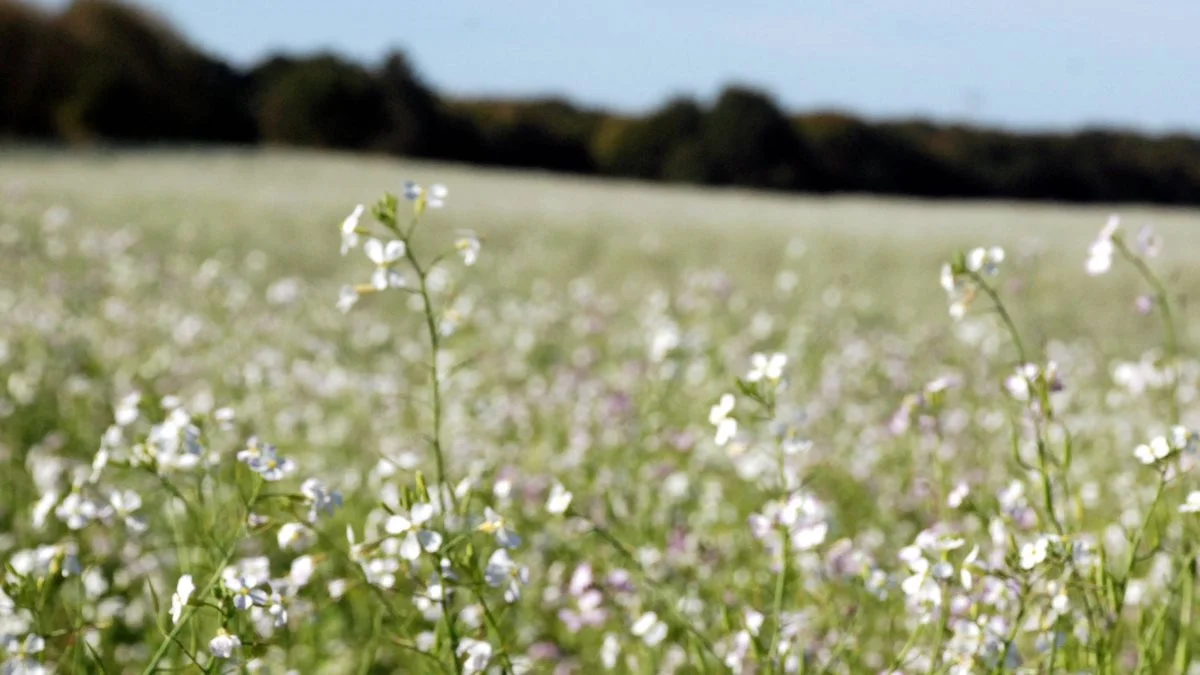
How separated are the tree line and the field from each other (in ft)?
57.5

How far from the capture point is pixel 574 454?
185 inches

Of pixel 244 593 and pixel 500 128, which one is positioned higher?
pixel 500 128

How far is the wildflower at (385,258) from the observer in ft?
6.62

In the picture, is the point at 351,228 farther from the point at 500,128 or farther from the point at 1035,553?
the point at 500,128

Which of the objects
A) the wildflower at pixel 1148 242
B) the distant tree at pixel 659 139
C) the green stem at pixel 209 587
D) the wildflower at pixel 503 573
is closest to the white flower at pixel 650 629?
the wildflower at pixel 503 573

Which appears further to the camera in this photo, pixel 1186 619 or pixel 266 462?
pixel 1186 619

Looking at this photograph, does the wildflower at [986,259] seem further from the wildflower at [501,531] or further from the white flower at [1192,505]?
the wildflower at [501,531]

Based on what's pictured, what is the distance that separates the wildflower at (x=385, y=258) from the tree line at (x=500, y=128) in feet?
101

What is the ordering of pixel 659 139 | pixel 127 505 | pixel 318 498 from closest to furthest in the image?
pixel 318 498
pixel 127 505
pixel 659 139

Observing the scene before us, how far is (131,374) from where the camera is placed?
21.4 ft

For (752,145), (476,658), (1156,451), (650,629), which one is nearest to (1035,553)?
(1156,451)

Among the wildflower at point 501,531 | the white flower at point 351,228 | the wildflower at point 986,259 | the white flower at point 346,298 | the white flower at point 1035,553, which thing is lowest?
the wildflower at point 501,531

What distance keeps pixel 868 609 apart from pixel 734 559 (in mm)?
448

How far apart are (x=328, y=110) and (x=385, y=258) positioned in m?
36.6
